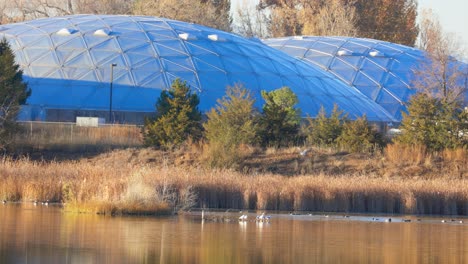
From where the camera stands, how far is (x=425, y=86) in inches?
2889

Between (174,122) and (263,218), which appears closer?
(263,218)

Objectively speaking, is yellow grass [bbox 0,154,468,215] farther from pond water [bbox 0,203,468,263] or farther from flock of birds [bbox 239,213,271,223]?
flock of birds [bbox 239,213,271,223]

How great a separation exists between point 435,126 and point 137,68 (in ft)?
62.6

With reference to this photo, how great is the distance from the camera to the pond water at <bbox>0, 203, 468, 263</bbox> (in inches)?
1006

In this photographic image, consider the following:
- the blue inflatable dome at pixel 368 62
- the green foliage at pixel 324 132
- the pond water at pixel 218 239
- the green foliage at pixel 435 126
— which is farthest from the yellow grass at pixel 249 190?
the blue inflatable dome at pixel 368 62

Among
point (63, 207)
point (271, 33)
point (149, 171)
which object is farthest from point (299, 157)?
point (271, 33)

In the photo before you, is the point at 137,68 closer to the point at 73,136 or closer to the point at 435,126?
the point at 73,136

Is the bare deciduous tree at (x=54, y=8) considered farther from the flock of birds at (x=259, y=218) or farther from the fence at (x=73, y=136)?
the flock of birds at (x=259, y=218)

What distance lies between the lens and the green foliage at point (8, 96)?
53.2 meters

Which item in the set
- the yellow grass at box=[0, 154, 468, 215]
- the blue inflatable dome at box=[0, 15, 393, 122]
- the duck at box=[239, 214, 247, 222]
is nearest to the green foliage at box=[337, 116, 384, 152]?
the blue inflatable dome at box=[0, 15, 393, 122]

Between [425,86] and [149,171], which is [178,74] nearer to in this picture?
[425,86]

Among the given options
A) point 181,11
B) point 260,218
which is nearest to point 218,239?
point 260,218

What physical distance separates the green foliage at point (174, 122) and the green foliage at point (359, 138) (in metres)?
7.13

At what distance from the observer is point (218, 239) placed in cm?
2950
